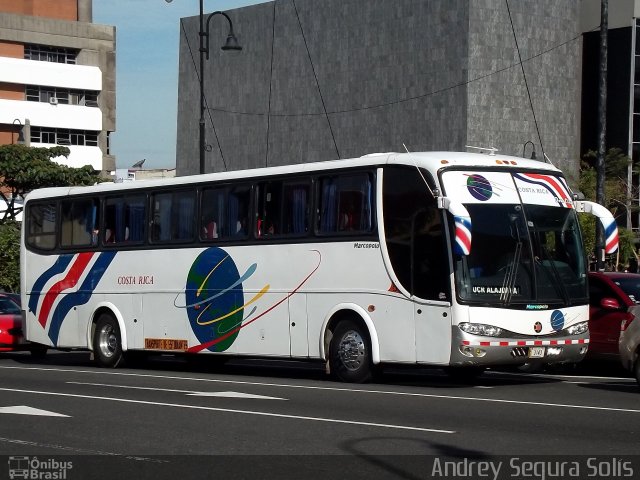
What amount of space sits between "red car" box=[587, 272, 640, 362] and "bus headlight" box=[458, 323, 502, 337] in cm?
341

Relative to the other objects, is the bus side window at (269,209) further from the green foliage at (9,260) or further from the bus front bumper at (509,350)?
the green foliage at (9,260)

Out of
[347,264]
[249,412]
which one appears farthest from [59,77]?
[249,412]

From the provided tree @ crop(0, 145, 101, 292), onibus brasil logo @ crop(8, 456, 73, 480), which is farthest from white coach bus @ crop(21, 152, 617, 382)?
tree @ crop(0, 145, 101, 292)

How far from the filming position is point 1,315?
29.7 m

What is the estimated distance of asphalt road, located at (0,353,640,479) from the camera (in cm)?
1041

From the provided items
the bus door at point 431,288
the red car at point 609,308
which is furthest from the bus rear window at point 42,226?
the red car at point 609,308

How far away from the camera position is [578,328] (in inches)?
706

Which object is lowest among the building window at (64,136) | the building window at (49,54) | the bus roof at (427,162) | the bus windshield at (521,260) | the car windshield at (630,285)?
the car windshield at (630,285)

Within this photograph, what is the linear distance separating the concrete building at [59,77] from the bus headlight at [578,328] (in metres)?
70.7

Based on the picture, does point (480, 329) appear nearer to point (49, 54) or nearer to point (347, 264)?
point (347, 264)

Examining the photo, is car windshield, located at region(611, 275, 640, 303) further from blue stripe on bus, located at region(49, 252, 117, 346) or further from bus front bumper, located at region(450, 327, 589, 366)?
blue stripe on bus, located at region(49, 252, 117, 346)

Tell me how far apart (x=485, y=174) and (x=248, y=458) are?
28.0 ft

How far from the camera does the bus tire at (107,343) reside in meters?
24.1

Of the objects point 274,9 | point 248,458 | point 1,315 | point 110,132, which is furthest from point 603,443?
point 110,132
